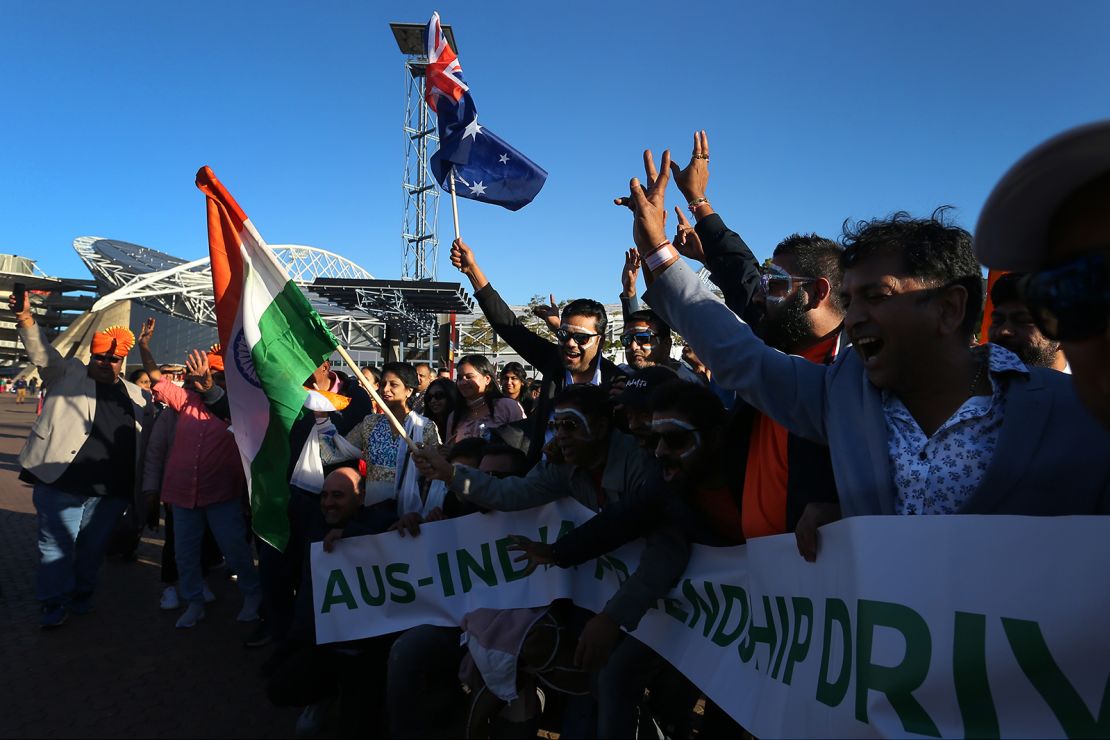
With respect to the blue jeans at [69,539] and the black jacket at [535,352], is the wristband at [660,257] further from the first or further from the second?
the blue jeans at [69,539]

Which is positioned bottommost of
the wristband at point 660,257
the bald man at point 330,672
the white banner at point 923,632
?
the bald man at point 330,672

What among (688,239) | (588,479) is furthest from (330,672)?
(688,239)

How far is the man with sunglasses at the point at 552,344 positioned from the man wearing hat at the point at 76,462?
3312mm

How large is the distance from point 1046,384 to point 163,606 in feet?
21.1

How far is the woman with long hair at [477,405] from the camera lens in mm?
5090

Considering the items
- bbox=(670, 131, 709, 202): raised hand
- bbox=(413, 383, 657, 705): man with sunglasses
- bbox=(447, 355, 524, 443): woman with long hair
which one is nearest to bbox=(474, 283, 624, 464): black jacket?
bbox=(447, 355, 524, 443): woman with long hair

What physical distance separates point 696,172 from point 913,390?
1242 mm

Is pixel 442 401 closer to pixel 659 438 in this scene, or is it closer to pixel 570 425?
pixel 570 425

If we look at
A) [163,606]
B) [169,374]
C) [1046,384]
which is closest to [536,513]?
[1046,384]

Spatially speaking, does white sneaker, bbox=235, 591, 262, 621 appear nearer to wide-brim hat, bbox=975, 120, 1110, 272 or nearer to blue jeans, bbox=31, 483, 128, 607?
blue jeans, bbox=31, 483, 128, 607

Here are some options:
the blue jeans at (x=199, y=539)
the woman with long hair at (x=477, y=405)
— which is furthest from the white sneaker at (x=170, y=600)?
the woman with long hair at (x=477, y=405)

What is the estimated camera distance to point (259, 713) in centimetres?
404

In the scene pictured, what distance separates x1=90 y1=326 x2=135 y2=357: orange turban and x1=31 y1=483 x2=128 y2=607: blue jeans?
1130 mm

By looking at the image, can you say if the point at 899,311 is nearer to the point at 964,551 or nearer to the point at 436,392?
the point at 964,551
